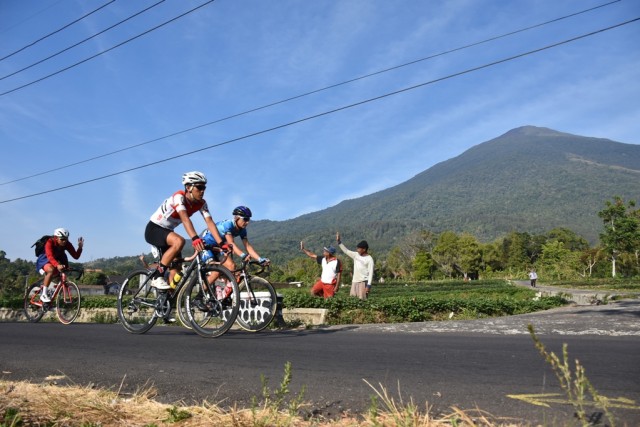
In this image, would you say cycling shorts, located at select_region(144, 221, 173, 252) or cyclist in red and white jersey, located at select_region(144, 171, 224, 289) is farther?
cycling shorts, located at select_region(144, 221, 173, 252)

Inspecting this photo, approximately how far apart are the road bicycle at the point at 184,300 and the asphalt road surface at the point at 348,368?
1.21ft

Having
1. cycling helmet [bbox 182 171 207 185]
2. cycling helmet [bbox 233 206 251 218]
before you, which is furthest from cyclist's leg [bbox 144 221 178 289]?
cycling helmet [bbox 233 206 251 218]

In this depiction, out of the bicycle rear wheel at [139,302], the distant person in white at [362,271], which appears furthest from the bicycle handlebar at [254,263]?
the distant person in white at [362,271]

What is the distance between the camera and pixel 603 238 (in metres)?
60.6

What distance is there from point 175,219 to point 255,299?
169 centimetres

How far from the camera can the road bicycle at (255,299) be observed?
23.3 feet

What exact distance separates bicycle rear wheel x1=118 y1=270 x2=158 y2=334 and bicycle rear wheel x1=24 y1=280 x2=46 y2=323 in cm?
462

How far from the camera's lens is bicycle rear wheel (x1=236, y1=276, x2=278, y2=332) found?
281 inches

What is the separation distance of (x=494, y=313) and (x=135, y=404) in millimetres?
10054

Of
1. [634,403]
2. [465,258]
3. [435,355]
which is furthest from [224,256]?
[465,258]

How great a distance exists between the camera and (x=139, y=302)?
23.6ft

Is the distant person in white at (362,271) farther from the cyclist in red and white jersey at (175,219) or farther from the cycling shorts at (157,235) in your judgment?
the cycling shorts at (157,235)

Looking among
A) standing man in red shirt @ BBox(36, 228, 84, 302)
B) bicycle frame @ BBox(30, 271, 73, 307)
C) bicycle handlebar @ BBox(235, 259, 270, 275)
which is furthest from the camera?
bicycle frame @ BBox(30, 271, 73, 307)

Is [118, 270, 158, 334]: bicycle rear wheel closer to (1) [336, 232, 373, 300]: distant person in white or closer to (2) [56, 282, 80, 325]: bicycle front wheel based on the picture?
(2) [56, 282, 80, 325]: bicycle front wheel
